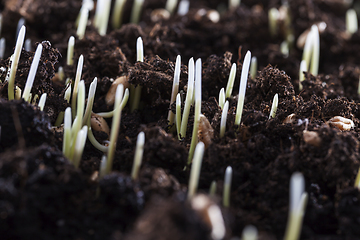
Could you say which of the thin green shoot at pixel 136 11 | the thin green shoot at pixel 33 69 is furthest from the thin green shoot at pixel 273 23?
the thin green shoot at pixel 33 69

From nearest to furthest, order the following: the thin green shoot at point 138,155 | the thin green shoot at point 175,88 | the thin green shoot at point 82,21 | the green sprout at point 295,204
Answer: the green sprout at point 295,204, the thin green shoot at point 138,155, the thin green shoot at point 175,88, the thin green shoot at point 82,21

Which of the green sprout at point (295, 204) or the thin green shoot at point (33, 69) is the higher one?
the thin green shoot at point (33, 69)

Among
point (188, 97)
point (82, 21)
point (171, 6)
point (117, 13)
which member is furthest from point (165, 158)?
point (171, 6)

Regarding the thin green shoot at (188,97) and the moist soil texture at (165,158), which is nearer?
the moist soil texture at (165,158)

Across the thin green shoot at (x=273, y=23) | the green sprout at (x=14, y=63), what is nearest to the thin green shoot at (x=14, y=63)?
the green sprout at (x=14, y=63)

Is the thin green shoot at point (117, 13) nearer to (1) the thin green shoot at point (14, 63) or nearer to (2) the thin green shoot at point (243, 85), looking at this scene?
(1) the thin green shoot at point (14, 63)

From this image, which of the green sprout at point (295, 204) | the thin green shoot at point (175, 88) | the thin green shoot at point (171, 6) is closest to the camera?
the green sprout at point (295, 204)

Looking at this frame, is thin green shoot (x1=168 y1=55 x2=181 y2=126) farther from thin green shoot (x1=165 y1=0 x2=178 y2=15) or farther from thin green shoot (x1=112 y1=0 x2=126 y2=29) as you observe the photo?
thin green shoot (x1=165 y1=0 x2=178 y2=15)

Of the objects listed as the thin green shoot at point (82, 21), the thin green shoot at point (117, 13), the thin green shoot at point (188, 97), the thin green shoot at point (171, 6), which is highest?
the thin green shoot at point (171, 6)

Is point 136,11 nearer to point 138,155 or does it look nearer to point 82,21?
point 82,21

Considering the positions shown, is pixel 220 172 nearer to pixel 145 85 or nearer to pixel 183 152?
pixel 183 152
